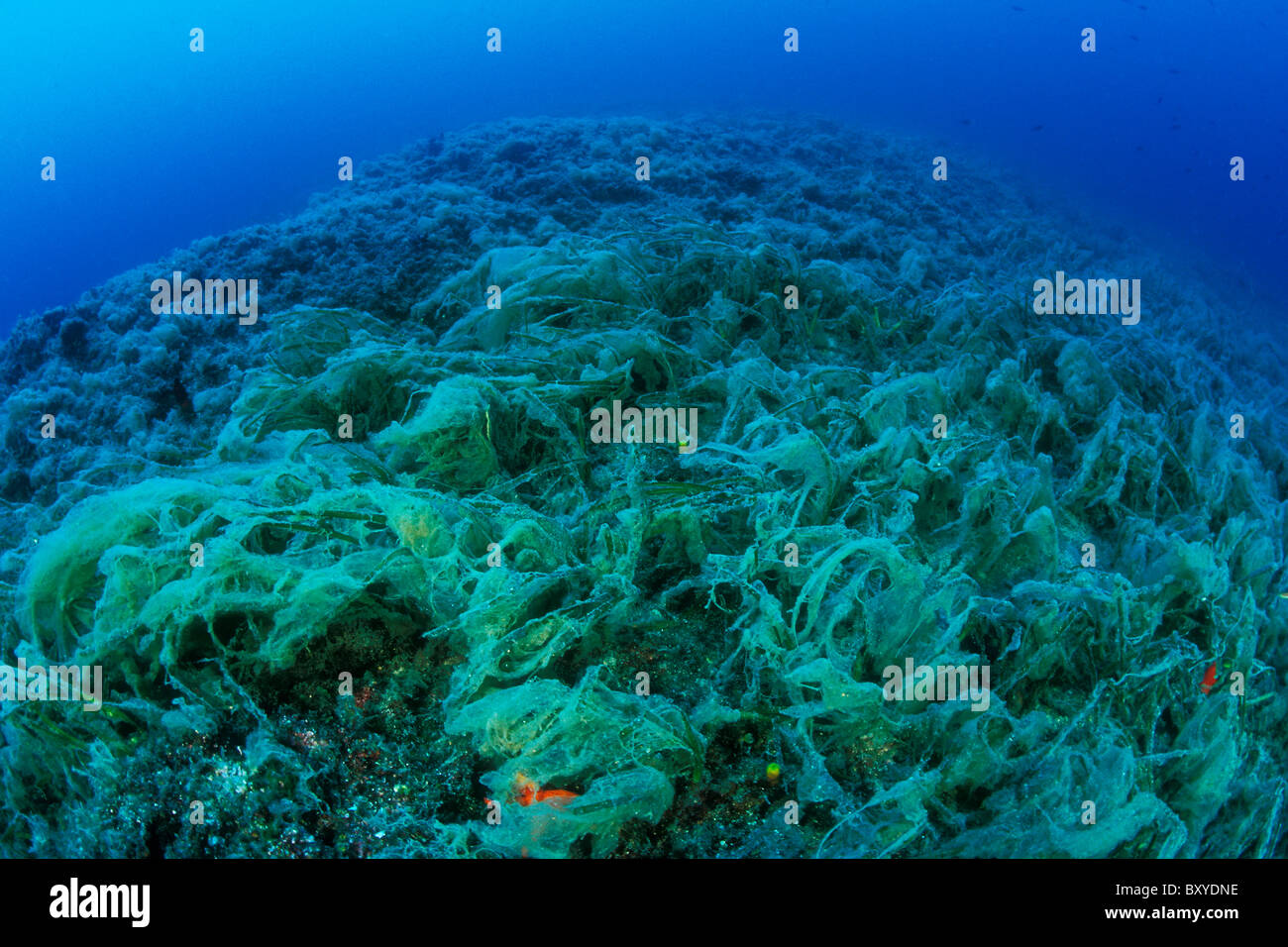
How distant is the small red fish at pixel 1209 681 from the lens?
6.68 feet

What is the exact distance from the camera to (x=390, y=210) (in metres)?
6.07

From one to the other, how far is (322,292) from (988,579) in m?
4.69

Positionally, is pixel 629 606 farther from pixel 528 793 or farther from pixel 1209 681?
pixel 1209 681

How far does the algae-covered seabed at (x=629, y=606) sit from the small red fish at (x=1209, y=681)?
0.03m

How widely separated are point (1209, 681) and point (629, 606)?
1.84 meters

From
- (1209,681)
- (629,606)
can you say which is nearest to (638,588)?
(629,606)

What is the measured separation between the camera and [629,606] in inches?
76.5

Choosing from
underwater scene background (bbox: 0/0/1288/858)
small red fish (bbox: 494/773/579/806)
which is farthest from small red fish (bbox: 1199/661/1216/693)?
small red fish (bbox: 494/773/579/806)

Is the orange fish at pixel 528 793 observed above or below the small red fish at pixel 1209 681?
below

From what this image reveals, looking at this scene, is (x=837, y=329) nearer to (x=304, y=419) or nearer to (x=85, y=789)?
(x=304, y=419)

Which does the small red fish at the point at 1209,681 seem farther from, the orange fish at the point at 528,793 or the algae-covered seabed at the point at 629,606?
the orange fish at the point at 528,793

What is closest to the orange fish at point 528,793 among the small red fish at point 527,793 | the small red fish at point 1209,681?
the small red fish at point 527,793

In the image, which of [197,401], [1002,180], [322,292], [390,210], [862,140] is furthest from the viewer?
[1002,180]
